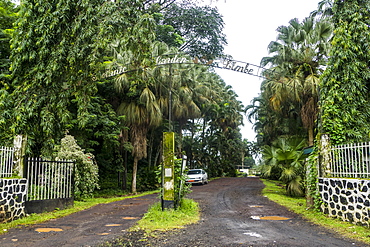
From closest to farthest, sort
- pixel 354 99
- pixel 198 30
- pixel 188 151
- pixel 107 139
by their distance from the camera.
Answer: pixel 354 99 < pixel 107 139 < pixel 198 30 < pixel 188 151

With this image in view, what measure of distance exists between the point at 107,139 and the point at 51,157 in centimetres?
573

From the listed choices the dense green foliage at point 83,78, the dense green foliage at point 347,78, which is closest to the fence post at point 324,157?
the dense green foliage at point 347,78

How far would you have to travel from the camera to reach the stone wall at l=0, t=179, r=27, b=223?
9.46m

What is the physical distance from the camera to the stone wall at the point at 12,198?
946 cm

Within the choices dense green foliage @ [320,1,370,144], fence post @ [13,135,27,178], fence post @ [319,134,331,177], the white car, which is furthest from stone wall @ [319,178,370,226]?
the white car

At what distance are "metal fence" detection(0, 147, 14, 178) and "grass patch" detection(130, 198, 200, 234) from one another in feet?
14.0

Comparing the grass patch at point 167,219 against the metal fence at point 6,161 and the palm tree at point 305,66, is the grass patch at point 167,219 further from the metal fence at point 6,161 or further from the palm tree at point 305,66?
Result: the palm tree at point 305,66

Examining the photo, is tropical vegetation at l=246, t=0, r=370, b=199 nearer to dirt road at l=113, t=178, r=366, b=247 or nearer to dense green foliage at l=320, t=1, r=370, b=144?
dense green foliage at l=320, t=1, r=370, b=144

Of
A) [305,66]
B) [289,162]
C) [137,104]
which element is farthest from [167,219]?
[305,66]

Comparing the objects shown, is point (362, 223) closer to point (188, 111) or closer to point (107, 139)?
point (107, 139)

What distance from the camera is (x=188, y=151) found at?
40.2m

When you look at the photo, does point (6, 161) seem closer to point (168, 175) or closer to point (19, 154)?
point (19, 154)

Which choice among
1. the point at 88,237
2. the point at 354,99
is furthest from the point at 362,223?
the point at 88,237

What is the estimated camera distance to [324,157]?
10.7m
